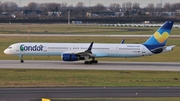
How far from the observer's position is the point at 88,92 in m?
35.8

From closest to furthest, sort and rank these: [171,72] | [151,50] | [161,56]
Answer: [171,72]
[151,50]
[161,56]

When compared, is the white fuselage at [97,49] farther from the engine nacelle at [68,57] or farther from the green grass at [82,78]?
the green grass at [82,78]

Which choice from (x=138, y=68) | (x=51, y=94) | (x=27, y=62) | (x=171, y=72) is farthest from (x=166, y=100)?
(x=27, y=62)

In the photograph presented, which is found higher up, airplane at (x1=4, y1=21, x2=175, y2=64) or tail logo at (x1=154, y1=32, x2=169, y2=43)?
tail logo at (x1=154, y1=32, x2=169, y2=43)

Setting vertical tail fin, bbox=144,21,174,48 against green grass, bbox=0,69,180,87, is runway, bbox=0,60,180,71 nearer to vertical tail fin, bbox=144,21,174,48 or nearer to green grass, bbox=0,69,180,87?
vertical tail fin, bbox=144,21,174,48

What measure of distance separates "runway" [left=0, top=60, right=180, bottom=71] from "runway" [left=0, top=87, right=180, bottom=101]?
16.1 metres

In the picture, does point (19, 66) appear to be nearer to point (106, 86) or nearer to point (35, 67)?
point (35, 67)

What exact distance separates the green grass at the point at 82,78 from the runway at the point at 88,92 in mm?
2814

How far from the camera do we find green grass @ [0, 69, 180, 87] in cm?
4141

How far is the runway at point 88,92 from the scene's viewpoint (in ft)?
111

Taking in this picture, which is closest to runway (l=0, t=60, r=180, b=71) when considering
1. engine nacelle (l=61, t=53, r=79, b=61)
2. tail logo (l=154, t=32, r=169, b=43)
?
engine nacelle (l=61, t=53, r=79, b=61)

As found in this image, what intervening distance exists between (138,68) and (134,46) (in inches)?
240

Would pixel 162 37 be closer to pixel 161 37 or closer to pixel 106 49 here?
pixel 161 37

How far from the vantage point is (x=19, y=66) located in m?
55.4
